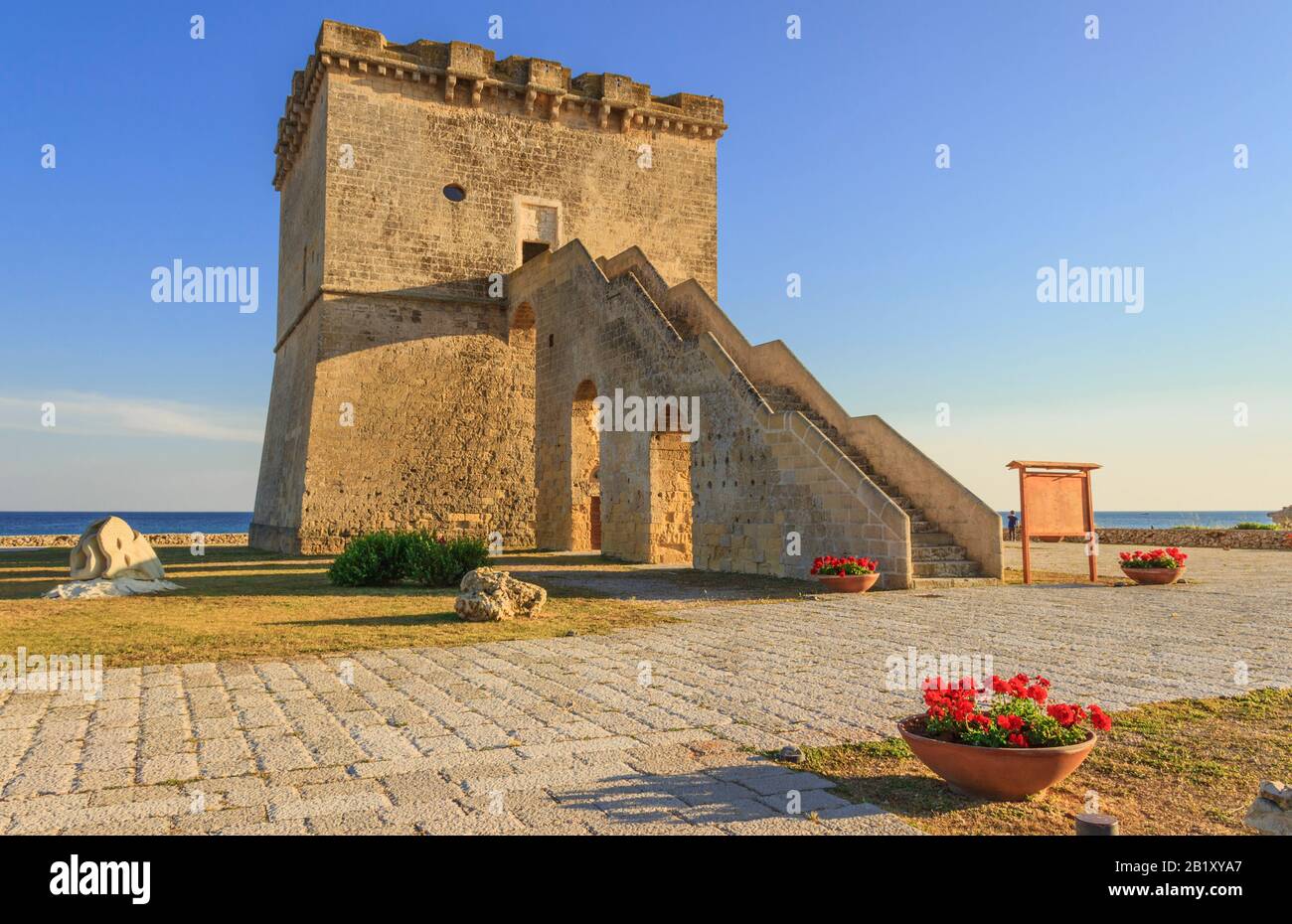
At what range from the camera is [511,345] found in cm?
2303

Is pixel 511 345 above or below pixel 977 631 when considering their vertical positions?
above

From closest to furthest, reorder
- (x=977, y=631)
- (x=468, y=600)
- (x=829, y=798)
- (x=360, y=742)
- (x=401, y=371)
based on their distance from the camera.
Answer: (x=829, y=798)
(x=360, y=742)
(x=977, y=631)
(x=468, y=600)
(x=401, y=371)

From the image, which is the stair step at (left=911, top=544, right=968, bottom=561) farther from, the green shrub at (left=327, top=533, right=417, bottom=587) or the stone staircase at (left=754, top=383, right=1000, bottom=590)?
the green shrub at (left=327, top=533, right=417, bottom=587)

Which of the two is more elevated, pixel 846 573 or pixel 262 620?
pixel 846 573

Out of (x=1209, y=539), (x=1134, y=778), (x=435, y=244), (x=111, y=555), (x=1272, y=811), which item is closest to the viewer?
(x=1272, y=811)

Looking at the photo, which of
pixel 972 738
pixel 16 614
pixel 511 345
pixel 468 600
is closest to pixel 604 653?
pixel 468 600

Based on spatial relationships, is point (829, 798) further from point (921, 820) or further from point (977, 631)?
point (977, 631)

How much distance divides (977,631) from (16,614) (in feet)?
32.6

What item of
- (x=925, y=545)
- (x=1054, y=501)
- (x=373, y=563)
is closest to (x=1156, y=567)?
(x=1054, y=501)

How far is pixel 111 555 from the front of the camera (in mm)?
12055

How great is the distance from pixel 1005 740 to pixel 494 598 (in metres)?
6.23

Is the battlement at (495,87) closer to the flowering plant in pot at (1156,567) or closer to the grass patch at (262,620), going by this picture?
the grass patch at (262,620)

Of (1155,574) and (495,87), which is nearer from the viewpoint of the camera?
(1155,574)

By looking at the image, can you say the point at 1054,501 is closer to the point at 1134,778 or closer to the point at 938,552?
the point at 938,552
